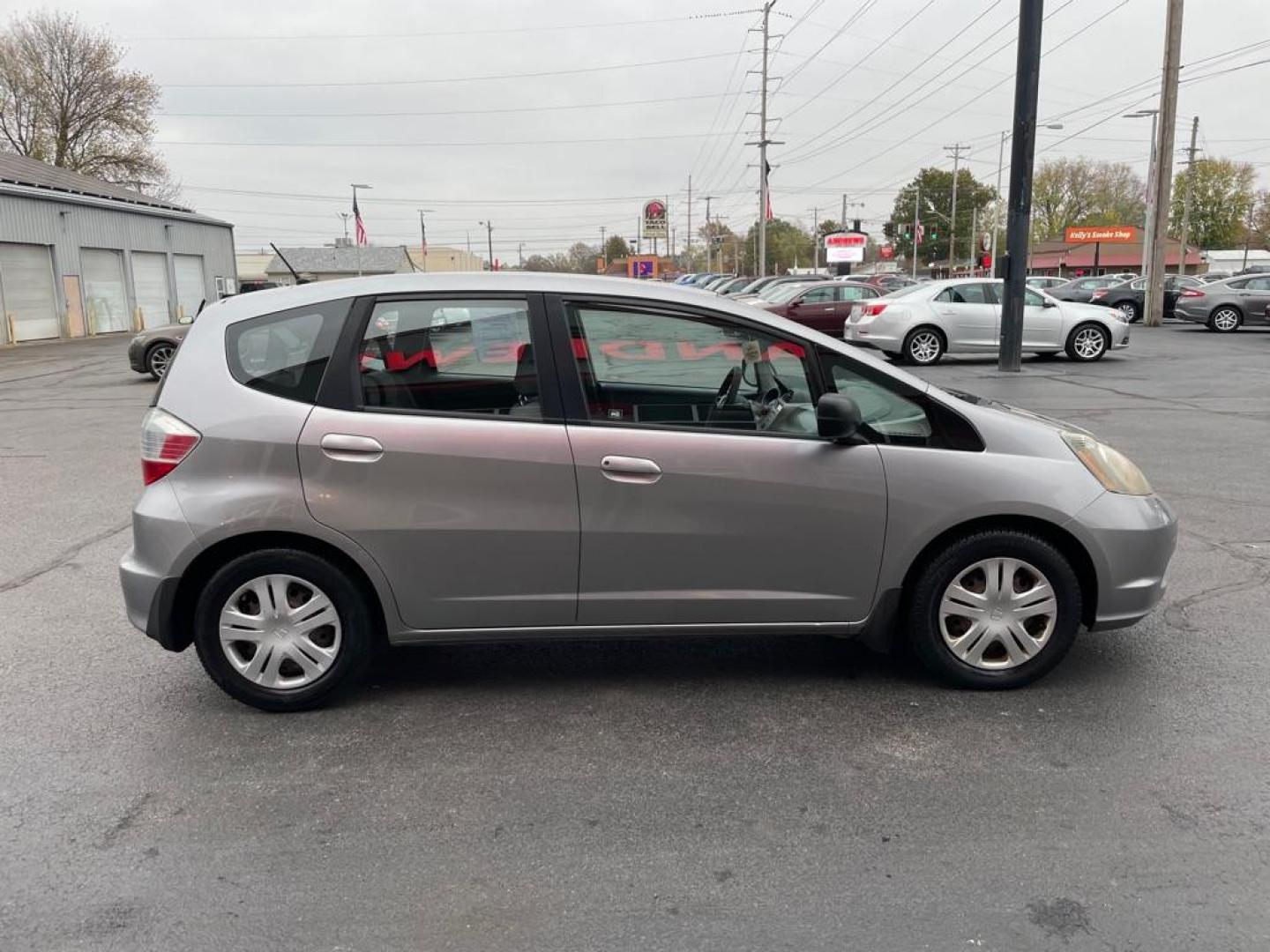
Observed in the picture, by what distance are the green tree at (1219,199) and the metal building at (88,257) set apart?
101545 millimetres

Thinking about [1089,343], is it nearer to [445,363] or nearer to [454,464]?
[445,363]

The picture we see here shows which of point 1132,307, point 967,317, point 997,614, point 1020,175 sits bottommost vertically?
point 1132,307

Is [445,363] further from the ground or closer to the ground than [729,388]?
further from the ground

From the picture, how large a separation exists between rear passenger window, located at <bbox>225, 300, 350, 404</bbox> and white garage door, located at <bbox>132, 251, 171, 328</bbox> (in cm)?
3722

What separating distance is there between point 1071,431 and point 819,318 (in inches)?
743

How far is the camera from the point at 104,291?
34812 millimetres

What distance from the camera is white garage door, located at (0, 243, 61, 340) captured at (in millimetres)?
29438

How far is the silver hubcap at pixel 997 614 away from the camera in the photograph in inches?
154

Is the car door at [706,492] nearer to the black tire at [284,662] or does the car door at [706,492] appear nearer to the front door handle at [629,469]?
the front door handle at [629,469]

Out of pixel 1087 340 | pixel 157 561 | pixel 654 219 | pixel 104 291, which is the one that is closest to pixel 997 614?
pixel 157 561

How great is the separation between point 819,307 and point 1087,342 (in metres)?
6.05

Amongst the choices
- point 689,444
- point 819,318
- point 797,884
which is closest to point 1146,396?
point 819,318

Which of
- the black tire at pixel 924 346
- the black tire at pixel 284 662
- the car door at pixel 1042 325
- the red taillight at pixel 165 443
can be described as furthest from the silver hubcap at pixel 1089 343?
the red taillight at pixel 165 443

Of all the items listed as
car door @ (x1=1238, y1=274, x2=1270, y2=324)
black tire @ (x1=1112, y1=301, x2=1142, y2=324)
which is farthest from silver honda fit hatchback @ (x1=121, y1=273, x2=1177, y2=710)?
black tire @ (x1=1112, y1=301, x2=1142, y2=324)
